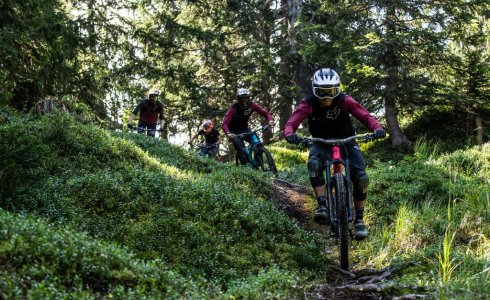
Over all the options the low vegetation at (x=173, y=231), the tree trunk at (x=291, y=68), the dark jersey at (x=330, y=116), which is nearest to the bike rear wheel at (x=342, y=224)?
the low vegetation at (x=173, y=231)

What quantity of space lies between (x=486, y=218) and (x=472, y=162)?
4136 millimetres

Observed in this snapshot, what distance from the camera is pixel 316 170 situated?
7578mm

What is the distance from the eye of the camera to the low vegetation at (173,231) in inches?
171

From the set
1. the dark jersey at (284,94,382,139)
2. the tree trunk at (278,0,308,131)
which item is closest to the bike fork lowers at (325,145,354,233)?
the dark jersey at (284,94,382,139)

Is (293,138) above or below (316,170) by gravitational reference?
above

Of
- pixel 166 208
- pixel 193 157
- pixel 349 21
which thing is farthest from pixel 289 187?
pixel 349 21

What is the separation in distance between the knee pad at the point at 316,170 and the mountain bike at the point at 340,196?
12cm

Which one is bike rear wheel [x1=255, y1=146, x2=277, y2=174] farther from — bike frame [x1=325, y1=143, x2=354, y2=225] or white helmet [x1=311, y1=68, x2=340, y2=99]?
bike frame [x1=325, y1=143, x2=354, y2=225]

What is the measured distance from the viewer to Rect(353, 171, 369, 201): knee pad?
7625 millimetres

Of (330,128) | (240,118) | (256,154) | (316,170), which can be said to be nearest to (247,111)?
(240,118)

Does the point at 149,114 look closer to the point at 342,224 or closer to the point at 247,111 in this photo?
the point at 247,111

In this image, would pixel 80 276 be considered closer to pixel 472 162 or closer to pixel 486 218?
pixel 486 218

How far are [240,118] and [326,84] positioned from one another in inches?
230

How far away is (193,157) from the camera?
12922 millimetres
